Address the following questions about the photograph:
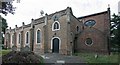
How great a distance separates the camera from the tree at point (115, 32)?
33034 mm

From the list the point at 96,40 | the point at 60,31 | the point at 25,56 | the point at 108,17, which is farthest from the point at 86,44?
the point at 25,56

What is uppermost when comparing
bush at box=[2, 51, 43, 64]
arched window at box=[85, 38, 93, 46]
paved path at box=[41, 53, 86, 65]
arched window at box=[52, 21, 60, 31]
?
arched window at box=[52, 21, 60, 31]

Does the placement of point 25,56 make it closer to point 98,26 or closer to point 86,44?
point 86,44

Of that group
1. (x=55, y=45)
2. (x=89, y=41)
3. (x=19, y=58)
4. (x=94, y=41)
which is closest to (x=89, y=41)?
(x=89, y=41)

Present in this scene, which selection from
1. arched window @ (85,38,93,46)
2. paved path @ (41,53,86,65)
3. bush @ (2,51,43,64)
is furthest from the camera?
arched window @ (85,38,93,46)

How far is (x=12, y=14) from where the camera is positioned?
16.5 m

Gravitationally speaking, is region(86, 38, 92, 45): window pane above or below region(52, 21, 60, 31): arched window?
below

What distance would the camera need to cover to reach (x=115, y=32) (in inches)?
1292

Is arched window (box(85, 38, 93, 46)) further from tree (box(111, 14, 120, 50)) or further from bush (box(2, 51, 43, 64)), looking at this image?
bush (box(2, 51, 43, 64))

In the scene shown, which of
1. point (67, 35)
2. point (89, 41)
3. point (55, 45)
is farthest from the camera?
point (55, 45)

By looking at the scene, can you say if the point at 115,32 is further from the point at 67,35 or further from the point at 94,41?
the point at 67,35

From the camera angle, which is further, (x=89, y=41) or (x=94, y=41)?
(x=89, y=41)

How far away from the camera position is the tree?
33.0 meters

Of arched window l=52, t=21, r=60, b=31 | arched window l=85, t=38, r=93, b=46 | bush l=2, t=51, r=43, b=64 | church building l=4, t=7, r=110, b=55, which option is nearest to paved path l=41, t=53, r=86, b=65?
bush l=2, t=51, r=43, b=64
